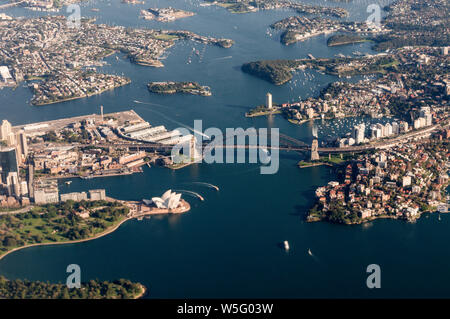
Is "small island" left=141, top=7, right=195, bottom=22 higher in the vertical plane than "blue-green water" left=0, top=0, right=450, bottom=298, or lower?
higher

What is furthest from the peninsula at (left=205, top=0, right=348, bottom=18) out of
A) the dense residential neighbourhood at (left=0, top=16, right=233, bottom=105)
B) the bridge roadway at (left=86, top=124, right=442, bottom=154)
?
the bridge roadway at (left=86, top=124, right=442, bottom=154)

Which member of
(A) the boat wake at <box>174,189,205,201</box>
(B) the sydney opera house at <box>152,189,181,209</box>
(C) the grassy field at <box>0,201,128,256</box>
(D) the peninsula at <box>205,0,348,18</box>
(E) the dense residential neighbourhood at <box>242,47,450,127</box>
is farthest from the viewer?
(D) the peninsula at <box>205,0,348,18</box>

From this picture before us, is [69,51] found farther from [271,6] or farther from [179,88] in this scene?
[271,6]

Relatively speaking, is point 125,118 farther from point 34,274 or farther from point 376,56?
point 376,56

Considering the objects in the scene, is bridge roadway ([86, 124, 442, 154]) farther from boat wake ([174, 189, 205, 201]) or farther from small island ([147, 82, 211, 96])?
small island ([147, 82, 211, 96])

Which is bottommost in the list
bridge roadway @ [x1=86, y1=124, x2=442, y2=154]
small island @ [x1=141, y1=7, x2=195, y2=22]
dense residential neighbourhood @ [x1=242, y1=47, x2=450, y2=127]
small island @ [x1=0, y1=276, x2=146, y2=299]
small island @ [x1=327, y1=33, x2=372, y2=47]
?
small island @ [x1=0, y1=276, x2=146, y2=299]

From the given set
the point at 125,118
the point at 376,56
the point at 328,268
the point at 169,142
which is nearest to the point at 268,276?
the point at 328,268
